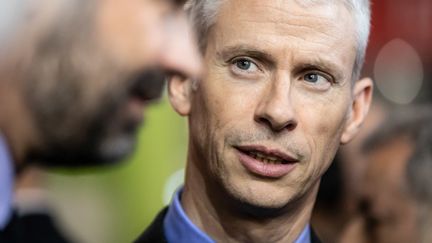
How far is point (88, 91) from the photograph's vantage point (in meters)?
3.17

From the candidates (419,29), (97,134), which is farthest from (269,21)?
(419,29)

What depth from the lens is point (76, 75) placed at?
3129mm

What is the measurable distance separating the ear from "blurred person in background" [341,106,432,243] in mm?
1103

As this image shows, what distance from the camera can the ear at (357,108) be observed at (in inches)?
175

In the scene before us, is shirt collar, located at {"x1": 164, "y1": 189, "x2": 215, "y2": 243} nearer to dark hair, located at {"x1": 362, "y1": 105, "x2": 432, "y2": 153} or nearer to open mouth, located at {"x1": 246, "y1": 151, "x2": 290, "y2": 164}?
open mouth, located at {"x1": 246, "y1": 151, "x2": 290, "y2": 164}

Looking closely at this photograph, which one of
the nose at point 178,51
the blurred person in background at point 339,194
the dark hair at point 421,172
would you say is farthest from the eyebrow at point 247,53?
the blurred person in background at point 339,194

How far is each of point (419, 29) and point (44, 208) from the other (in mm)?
6594

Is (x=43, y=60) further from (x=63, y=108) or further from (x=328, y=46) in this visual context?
(x=328, y=46)

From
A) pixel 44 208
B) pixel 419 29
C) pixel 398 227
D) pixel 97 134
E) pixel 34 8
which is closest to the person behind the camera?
pixel 34 8

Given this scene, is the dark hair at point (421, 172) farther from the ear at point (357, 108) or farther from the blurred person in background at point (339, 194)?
the ear at point (357, 108)

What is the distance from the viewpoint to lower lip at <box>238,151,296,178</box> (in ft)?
13.6

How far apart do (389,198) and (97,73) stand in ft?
8.98

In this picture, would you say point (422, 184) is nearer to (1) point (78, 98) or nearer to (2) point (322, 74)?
(2) point (322, 74)

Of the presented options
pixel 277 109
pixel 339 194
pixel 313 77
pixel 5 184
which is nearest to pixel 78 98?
pixel 5 184
